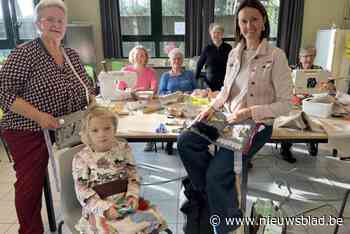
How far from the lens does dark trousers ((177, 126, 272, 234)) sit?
147 cm

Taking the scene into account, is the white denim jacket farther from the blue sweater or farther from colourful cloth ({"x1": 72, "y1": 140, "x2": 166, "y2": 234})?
the blue sweater

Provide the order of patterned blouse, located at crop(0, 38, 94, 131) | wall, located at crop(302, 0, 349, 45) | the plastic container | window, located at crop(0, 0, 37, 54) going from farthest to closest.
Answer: wall, located at crop(302, 0, 349, 45), window, located at crop(0, 0, 37, 54), the plastic container, patterned blouse, located at crop(0, 38, 94, 131)

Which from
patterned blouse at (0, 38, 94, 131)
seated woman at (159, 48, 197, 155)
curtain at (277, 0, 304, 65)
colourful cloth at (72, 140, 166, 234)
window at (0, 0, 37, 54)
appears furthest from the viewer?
curtain at (277, 0, 304, 65)

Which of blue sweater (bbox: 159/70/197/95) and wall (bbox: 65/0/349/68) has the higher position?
wall (bbox: 65/0/349/68)

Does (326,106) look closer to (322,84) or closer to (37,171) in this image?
(322,84)

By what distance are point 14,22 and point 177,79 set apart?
10.4 feet


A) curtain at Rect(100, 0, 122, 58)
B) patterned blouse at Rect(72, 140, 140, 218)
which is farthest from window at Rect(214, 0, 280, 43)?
patterned blouse at Rect(72, 140, 140, 218)

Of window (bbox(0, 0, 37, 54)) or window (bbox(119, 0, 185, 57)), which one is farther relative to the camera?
window (bbox(119, 0, 185, 57))

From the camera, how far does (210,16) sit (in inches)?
182

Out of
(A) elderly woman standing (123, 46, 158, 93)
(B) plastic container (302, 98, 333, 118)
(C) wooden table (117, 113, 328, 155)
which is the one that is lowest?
(C) wooden table (117, 113, 328, 155)

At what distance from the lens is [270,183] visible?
96.5 inches

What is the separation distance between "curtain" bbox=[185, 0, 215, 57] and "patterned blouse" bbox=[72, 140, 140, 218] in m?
3.62

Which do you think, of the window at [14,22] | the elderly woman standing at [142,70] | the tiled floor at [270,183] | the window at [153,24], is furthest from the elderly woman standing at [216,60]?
the window at [14,22]

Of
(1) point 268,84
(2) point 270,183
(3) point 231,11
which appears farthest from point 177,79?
(3) point 231,11
